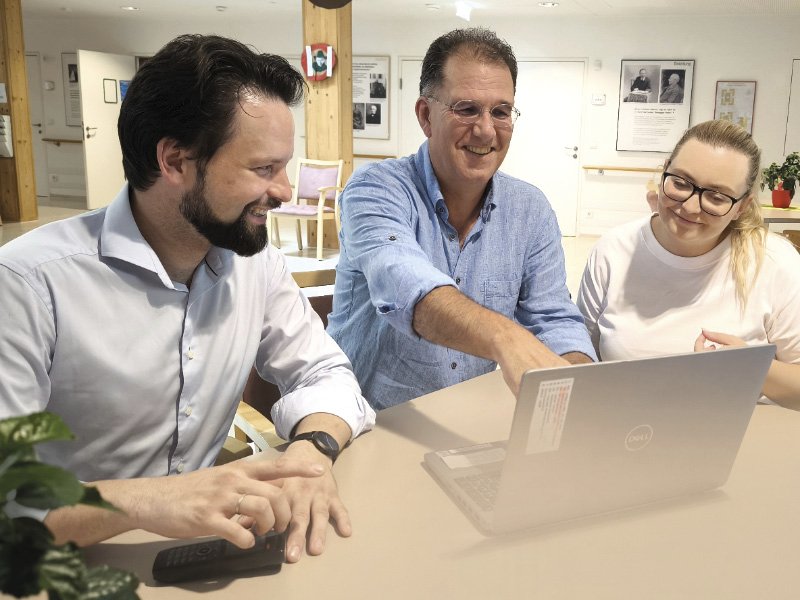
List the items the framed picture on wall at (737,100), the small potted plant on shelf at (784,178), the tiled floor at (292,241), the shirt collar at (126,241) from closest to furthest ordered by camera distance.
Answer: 1. the shirt collar at (126,241)
2. the small potted plant on shelf at (784,178)
3. the tiled floor at (292,241)
4. the framed picture on wall at (737,100)

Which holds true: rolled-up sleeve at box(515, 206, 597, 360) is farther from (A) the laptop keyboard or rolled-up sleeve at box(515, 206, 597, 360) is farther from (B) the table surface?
(B) the table surface

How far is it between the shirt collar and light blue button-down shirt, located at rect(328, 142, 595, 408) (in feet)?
2.09

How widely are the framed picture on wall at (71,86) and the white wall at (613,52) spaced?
223cm

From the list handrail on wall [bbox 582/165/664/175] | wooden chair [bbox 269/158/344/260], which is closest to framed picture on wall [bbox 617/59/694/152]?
handrail on wall [bbox 582/165/664/175]

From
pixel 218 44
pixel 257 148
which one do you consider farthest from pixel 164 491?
pixel 218 44

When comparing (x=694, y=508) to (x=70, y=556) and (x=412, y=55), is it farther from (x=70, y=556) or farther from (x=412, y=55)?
(x=412, y=55)

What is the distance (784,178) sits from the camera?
5.84 metres

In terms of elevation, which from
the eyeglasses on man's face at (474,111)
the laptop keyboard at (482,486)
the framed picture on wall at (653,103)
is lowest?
the laptop keyboard at (482,486)

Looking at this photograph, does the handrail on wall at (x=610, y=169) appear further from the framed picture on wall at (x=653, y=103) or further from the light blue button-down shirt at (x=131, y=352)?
the light blue button-down shirt at (x=131, y=352)

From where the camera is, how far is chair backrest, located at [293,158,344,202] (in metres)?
7.61

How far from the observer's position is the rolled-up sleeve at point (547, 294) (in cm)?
188

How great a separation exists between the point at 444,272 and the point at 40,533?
62.2 inches

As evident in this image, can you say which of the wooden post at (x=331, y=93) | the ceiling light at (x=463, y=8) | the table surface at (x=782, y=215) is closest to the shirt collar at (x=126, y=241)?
the table surface at (x=782, y=215)

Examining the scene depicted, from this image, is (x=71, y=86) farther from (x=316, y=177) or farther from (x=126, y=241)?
(x=126, y=241)
